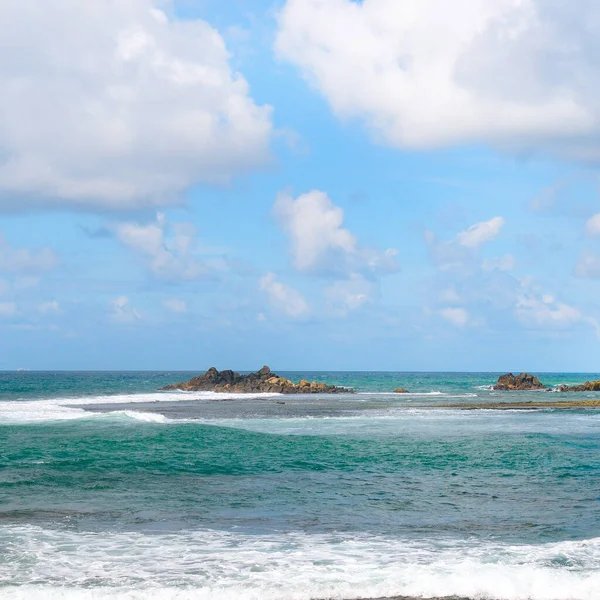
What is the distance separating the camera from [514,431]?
36875 mm

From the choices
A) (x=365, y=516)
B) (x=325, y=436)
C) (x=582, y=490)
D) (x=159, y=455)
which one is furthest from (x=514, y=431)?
(x=365, y=516)

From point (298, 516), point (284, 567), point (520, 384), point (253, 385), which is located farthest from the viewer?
point (520, 384)

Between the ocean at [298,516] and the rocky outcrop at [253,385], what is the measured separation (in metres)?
54.6

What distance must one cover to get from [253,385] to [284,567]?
8021cm

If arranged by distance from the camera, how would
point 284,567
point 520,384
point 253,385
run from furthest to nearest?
point 520,384, point 253,385, point 284,567

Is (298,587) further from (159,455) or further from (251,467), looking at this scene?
(159,455)

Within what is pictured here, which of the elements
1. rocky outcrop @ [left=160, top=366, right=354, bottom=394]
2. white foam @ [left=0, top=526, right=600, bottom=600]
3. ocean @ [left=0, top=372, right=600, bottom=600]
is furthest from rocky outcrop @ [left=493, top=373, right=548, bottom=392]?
white foam @ [left=0, top=526, right=600, bottom=600]

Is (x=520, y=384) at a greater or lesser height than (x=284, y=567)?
greater

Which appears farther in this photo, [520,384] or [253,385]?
[520,384]

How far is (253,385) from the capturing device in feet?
303

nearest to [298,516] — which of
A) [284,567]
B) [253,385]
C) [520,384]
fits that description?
[284,567]

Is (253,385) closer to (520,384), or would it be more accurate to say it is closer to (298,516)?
(520,384)

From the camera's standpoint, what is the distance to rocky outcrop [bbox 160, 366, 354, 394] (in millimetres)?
89375

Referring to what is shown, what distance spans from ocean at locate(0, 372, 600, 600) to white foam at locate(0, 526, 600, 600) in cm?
4
